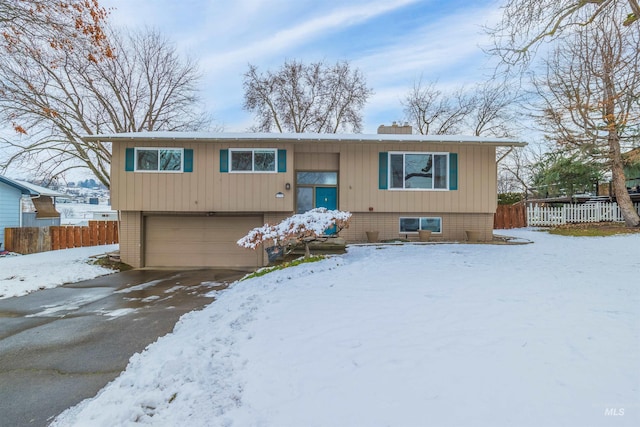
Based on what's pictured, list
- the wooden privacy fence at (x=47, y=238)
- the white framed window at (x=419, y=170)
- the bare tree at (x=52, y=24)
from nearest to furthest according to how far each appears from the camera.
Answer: the bare tree at (x=52, y=24) → the white framed window at (x=419, y=170) → the wooden privacy fence at (x=47, y=238)

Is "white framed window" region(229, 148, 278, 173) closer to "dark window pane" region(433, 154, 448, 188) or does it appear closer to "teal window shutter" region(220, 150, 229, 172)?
"teal window shutter" region(220, 150, 229, 172)

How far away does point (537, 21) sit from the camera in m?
7.85

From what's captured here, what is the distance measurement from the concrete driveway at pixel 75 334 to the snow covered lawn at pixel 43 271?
1.72 feet

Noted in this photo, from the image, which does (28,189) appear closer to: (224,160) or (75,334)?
(224,160)

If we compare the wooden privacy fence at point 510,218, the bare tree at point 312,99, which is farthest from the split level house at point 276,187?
the bare tree at point 312,99

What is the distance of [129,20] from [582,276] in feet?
70.9

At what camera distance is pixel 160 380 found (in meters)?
2.96

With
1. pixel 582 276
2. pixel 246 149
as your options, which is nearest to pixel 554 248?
pixel 582 276

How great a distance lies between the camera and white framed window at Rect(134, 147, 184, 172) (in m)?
11.1

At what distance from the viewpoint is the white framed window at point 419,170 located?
450 inches

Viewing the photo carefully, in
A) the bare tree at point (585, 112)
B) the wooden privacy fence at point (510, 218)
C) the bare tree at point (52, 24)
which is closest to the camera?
the bare tree at point (52, 24)

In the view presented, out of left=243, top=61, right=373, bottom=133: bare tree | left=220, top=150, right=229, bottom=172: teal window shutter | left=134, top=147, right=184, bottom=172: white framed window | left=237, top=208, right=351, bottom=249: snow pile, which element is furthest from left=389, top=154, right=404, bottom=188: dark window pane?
left=243, top=61, right=373, bottom=133: bare tree

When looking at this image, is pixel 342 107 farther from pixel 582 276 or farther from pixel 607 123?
pixel 582 276

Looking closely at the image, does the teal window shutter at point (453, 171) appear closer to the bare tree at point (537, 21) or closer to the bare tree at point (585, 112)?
the bare tree at point (537, 21)
